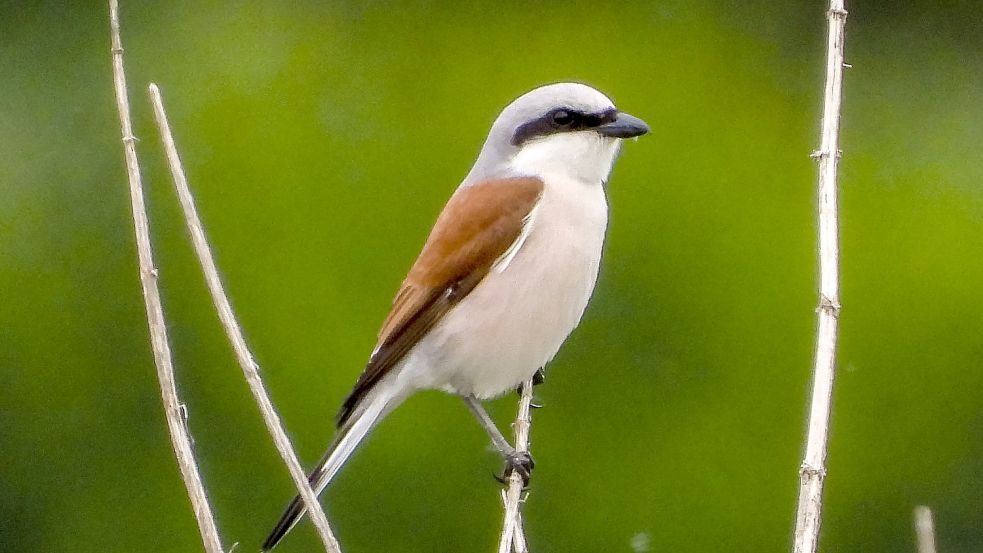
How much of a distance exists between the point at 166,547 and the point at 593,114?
206 centimetres

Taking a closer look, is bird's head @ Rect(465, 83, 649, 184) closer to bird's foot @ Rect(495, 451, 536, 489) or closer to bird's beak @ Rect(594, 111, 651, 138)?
bird's beak @ Rect(594, 111, 651, 138)

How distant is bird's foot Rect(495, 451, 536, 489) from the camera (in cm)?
246

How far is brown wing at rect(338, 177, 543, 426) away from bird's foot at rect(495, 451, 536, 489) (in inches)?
10.1

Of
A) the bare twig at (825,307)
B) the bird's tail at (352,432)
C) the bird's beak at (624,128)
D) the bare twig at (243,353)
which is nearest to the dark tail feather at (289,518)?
the bird's tail at (352,432)

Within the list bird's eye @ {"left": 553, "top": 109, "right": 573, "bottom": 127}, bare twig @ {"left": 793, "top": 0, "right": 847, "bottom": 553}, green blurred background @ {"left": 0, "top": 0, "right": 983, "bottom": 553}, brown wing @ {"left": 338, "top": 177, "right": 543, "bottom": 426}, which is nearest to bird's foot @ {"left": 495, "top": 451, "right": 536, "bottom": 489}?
brown wing @ {"left": 338, "top": 177, "right": 543, "bottom": 426}

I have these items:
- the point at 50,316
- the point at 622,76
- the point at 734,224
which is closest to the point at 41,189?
the point at 50,316

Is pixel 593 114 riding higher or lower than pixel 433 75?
lower

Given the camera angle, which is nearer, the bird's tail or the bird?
the bird's tail

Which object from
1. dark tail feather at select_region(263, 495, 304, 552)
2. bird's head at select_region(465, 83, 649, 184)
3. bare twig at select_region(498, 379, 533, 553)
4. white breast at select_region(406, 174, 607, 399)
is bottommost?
dark tail feather at select_region(263, 495, 304, 552)

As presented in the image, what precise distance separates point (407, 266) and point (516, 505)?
1.88 m

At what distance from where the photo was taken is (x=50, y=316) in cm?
405

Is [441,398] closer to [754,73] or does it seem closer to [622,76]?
[622,76]

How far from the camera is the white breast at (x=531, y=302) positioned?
8.07 feet

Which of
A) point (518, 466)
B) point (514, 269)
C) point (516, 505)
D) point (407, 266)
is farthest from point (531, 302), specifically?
point (407, 266)
